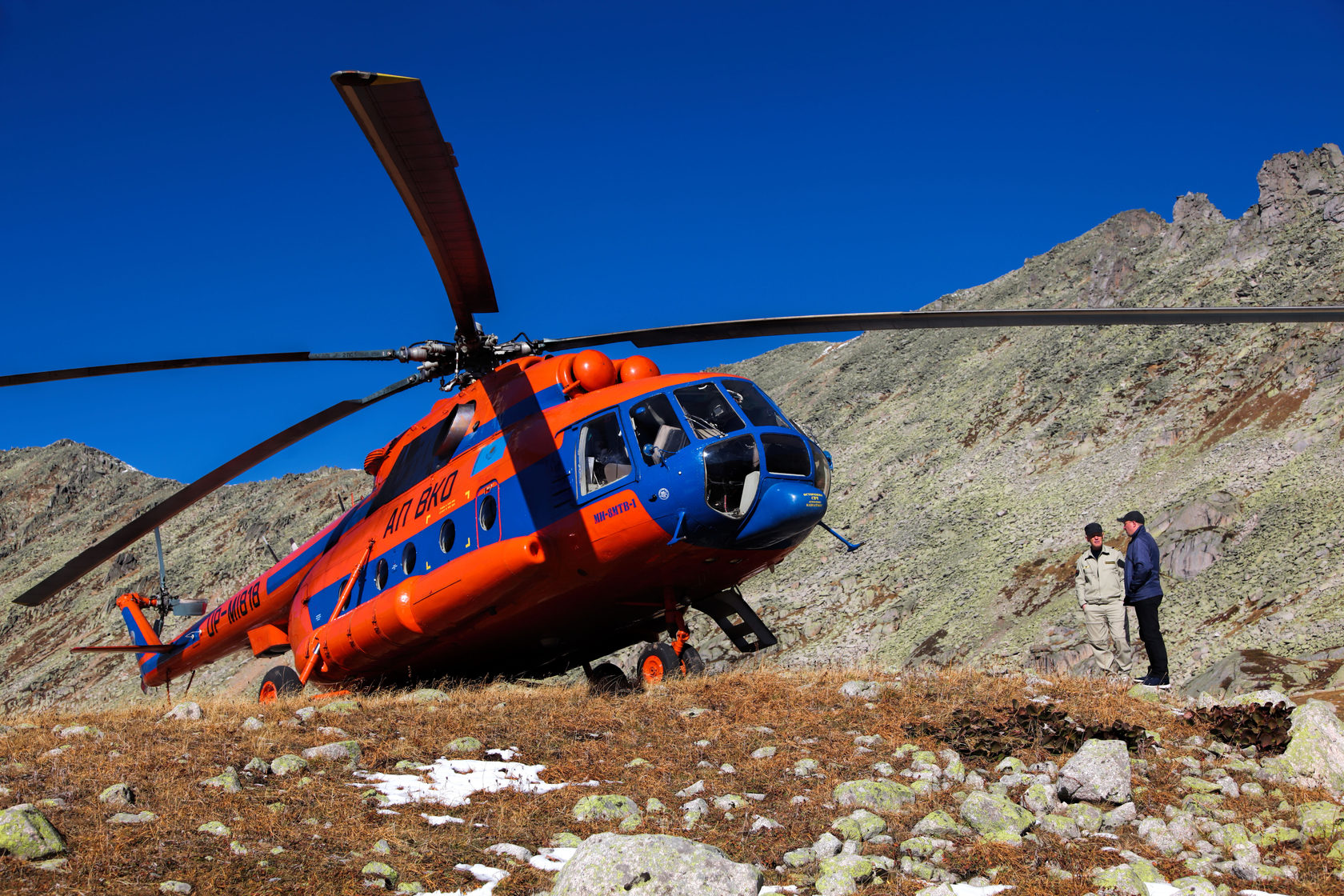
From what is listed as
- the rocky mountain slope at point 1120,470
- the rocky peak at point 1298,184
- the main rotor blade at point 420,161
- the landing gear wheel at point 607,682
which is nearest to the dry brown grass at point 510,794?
the landing gear wheel at point 607,682

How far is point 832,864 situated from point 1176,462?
24.4 meters

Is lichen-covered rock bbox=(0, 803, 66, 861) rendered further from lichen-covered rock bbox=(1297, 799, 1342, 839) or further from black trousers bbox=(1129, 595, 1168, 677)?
black trousers bbox=(1129, 595, 1168, 677)

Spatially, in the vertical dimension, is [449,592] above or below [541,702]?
above

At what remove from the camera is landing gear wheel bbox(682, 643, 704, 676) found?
10.4 meters

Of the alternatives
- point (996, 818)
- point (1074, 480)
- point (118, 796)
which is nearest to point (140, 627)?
point (118, 796)

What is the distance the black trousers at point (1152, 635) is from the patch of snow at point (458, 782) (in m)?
6.63

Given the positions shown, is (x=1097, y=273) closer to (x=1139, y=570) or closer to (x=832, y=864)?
(x=1139, y=570)

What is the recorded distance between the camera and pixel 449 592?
35.3ft

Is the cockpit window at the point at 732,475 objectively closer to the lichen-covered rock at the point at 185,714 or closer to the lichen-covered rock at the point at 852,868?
the lichen-covered rock at the point at 852,868

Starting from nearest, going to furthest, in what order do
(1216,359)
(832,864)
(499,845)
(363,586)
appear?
1. (832,864)
2. (499,845)
3. (363,586)
4. (1216,359)

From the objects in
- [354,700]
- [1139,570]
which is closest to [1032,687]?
[1139,570]

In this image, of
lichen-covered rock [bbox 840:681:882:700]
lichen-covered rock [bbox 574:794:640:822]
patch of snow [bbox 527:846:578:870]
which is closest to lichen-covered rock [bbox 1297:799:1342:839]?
lichen-covered rock [bbox 574:794:640:822]

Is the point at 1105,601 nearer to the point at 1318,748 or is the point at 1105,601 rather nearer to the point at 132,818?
the point at 1318,748

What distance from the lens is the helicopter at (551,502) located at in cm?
927
